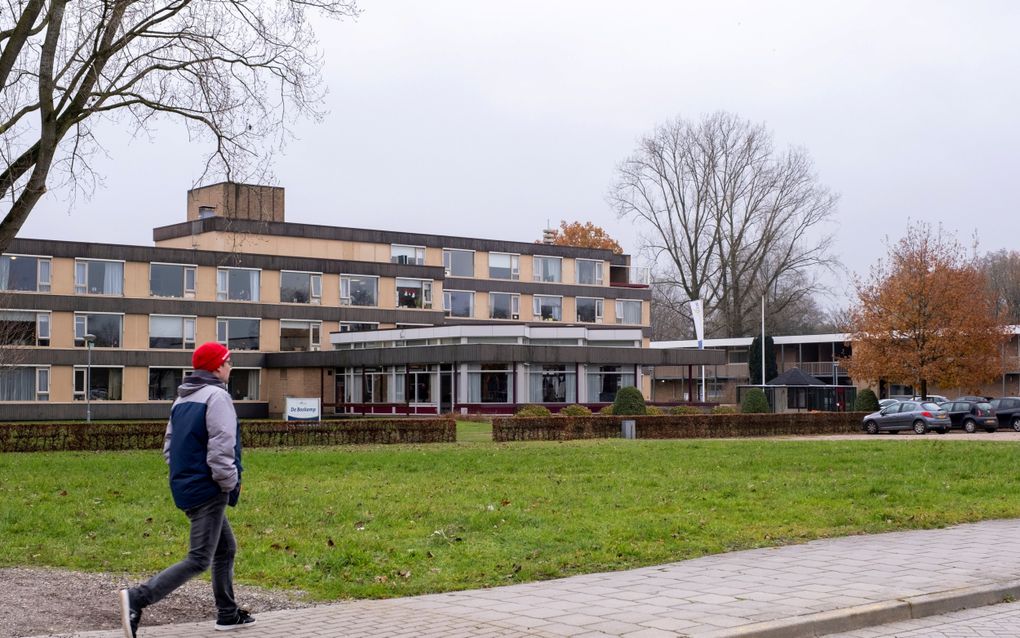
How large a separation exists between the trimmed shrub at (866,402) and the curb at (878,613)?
48303 millimetres

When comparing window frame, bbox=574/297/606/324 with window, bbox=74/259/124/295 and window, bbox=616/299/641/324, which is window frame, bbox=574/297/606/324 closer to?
window, bbox=616/299/641/324

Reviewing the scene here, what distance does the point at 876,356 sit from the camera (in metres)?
65.8

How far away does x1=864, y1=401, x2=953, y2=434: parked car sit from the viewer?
48688 mm

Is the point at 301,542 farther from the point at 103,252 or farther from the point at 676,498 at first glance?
the point at 103,252

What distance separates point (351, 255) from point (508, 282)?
12.0 meters

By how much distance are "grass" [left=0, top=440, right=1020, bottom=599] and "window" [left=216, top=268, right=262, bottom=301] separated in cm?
4211

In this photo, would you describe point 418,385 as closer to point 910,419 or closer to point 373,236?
point 373,236

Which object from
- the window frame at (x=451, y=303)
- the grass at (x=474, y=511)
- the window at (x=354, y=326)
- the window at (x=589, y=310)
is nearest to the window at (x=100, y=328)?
the window at (x=354, y=326)

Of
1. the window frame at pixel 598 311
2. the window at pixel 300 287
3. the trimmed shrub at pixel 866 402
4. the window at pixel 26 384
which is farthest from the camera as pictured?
the window frame at pixel 598 311

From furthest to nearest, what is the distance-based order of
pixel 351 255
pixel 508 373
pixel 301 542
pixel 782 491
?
pixel 351 255 < pixel 508 373 < pixel 782 491 < pixel 301 542

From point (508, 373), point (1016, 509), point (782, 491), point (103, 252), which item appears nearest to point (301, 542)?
point (782, 491)

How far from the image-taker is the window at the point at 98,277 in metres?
62.4

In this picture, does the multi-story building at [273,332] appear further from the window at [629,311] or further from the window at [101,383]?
the window at [629,311]

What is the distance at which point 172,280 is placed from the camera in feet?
214
